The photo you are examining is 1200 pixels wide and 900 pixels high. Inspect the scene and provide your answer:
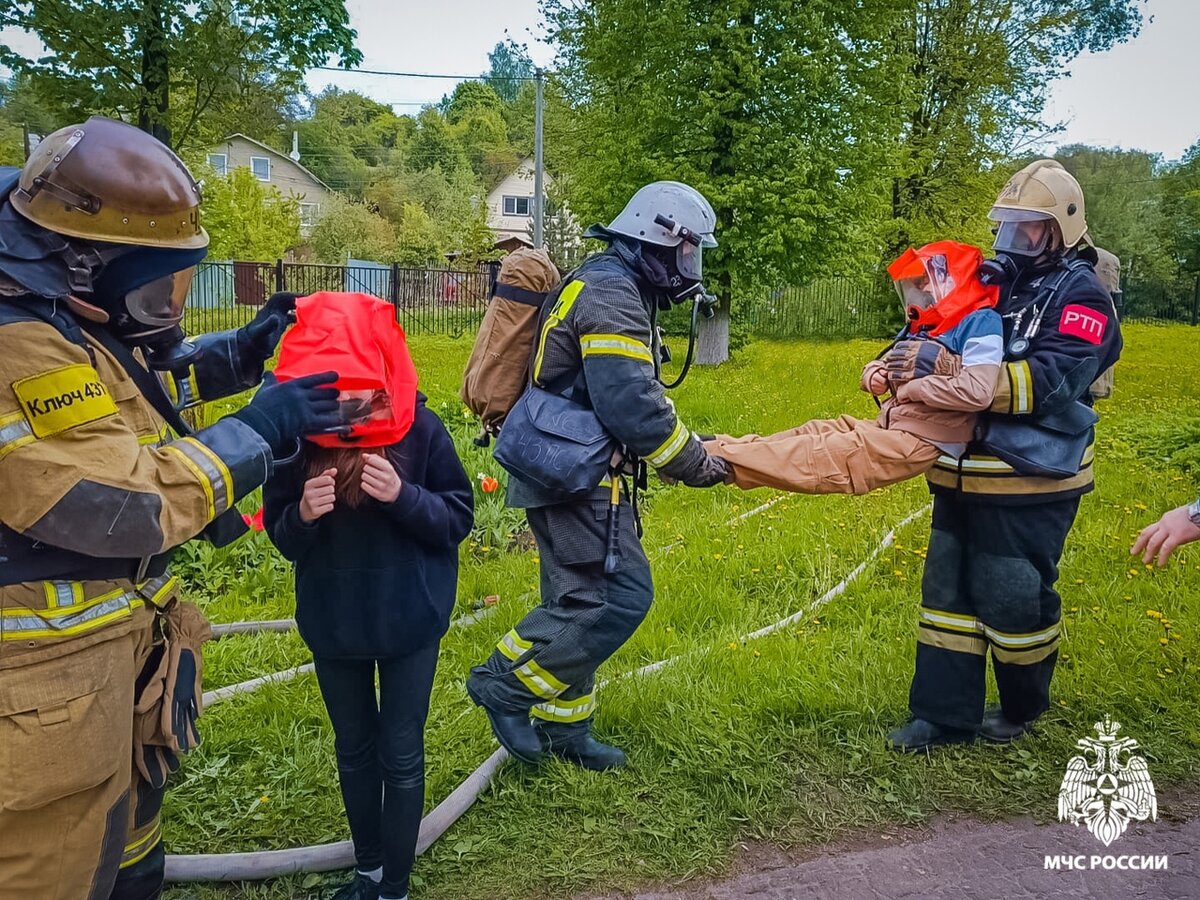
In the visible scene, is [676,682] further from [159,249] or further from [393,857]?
[159,249]

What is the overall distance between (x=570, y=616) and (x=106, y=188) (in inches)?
89.0

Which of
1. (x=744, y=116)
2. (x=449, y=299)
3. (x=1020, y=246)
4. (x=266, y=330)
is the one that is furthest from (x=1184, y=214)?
(x=266, y=330)

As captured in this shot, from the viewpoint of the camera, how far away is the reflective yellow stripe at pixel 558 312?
3.63 m

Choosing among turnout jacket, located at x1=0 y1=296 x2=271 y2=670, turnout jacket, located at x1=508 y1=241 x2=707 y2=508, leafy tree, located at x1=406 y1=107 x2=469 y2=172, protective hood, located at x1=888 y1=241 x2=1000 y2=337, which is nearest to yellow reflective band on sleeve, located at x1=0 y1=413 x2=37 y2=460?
turnout jacket, located at x1=0 y1=296 x2=271 y2=670

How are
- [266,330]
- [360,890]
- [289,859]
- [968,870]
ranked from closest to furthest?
[266,330] → [360,890] → [289,859] → [968,870]

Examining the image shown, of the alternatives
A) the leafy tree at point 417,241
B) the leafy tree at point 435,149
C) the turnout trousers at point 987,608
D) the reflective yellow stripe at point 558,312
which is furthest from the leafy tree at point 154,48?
the leafy tree at point 435,149

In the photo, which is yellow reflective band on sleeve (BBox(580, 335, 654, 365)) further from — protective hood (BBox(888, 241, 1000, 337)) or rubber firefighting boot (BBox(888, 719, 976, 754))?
rubber firefighting boot (BBox(888, 719, 976, 754))

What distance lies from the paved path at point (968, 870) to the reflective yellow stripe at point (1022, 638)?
725 mm

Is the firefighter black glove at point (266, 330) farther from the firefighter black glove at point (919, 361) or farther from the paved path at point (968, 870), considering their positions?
the firefighter black glove at point (919, 361)

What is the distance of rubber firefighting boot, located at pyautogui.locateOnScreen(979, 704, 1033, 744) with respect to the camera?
165 inches

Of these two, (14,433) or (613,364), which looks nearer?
(14,433)

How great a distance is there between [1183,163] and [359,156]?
63338 millimetres

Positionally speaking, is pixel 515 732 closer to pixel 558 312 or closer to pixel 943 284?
pixel 558 312

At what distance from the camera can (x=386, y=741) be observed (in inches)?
112
